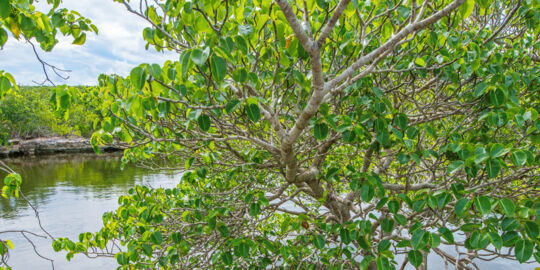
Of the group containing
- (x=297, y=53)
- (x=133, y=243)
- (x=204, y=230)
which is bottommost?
A: (x=133, y=243)

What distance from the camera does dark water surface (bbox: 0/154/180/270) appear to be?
8836 millimetres

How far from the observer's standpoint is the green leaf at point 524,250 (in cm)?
162

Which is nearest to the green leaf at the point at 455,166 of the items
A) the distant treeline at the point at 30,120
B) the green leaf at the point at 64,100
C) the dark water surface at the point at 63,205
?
the green leaf at the point at 64,100

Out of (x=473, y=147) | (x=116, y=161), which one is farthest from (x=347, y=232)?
(x=116, y=161)

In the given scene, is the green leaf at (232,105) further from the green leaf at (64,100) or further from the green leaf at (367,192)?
the green leaf at (367,192)

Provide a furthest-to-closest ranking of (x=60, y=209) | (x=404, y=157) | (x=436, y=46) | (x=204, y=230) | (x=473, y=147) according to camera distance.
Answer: (x=60, y=209) < (x=204, y=230) < (x=436, y=46) < (x=404, y=157) < (x=473, y=147)

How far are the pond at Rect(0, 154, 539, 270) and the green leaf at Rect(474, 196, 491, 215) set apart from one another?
2804 mm

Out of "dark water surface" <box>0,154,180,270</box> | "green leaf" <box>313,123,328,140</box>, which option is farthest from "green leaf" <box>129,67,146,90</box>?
"dark water surface" <box>0,154,180,270</box>

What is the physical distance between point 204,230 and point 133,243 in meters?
0.63

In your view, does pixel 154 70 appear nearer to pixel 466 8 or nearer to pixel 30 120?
pixel 466 8

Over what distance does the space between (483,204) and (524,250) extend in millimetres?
318

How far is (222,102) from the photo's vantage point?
1908 mm

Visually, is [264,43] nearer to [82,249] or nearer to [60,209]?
[82,249]

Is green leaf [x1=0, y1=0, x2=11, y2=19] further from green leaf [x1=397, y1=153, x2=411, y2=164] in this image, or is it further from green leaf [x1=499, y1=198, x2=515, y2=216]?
green leaf [x1=499, y1=198, x2=515, y2=216]
